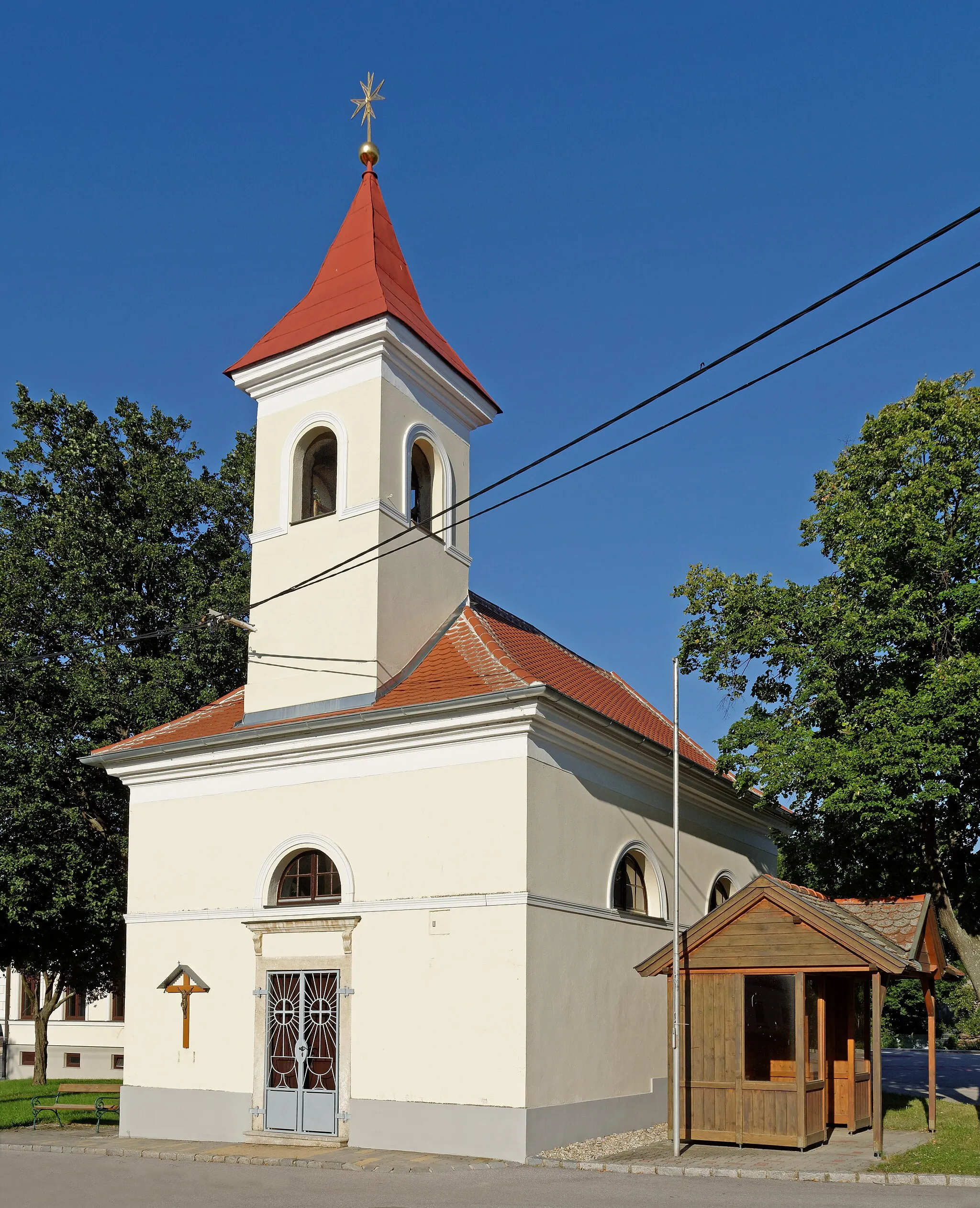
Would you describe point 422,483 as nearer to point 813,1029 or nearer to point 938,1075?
point 813,1029

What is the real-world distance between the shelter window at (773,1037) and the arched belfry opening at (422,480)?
920cm

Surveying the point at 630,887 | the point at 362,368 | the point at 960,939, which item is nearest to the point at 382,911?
the point at 630,887

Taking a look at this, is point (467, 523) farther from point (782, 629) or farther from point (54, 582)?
point (54, 582)

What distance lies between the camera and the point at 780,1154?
1471cm

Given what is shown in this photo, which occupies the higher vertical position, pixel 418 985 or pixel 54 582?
pixel 54 582

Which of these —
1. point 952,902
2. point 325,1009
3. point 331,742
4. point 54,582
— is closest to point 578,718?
point 331,742

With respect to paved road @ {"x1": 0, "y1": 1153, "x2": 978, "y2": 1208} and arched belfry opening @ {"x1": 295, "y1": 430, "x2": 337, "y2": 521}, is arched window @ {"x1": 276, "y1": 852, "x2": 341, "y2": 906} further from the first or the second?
arched belfry opening @ {"x1": 295, "y1": 430, "x2": 337, "y2": 521}

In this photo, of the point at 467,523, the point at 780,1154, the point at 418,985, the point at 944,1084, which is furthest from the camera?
the point at 944,1084

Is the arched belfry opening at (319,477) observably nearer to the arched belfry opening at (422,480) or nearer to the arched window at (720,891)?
the arched belfry opening at (422,480)

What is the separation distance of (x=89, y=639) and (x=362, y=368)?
11059 millimetres

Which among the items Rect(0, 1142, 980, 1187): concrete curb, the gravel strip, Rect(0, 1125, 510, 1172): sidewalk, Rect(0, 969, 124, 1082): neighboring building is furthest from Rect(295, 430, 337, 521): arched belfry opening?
Rect(0, 969, 124, 1082): neighboring building

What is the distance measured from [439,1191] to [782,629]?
1007cm

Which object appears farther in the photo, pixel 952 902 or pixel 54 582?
pixel 54 582

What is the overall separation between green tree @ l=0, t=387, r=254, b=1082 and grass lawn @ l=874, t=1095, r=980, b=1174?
Result: 15.3 metres
